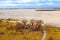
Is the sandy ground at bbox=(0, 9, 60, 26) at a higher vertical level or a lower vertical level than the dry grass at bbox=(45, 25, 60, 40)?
higher

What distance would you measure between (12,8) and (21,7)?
96 mm

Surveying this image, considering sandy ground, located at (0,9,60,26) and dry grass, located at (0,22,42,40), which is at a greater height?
sandy ground, located at (0,9,60,26)

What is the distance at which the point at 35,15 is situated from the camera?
1.38m

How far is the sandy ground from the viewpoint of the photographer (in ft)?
4.46

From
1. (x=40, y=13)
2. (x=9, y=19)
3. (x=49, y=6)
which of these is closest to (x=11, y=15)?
(x=9, y=19)

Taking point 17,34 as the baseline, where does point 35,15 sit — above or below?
above

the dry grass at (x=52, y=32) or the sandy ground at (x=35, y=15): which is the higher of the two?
Answer: the sandy ground at (x=35, y=15)

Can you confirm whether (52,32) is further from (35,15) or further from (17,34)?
(17,34)

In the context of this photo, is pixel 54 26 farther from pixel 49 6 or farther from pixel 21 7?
pixel 21 7

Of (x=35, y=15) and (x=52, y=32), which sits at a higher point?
(x=35, y=15)

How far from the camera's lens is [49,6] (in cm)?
137

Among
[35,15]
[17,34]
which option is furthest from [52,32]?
[17,34]

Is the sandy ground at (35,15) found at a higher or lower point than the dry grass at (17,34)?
higher

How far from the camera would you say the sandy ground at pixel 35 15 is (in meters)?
1.36
